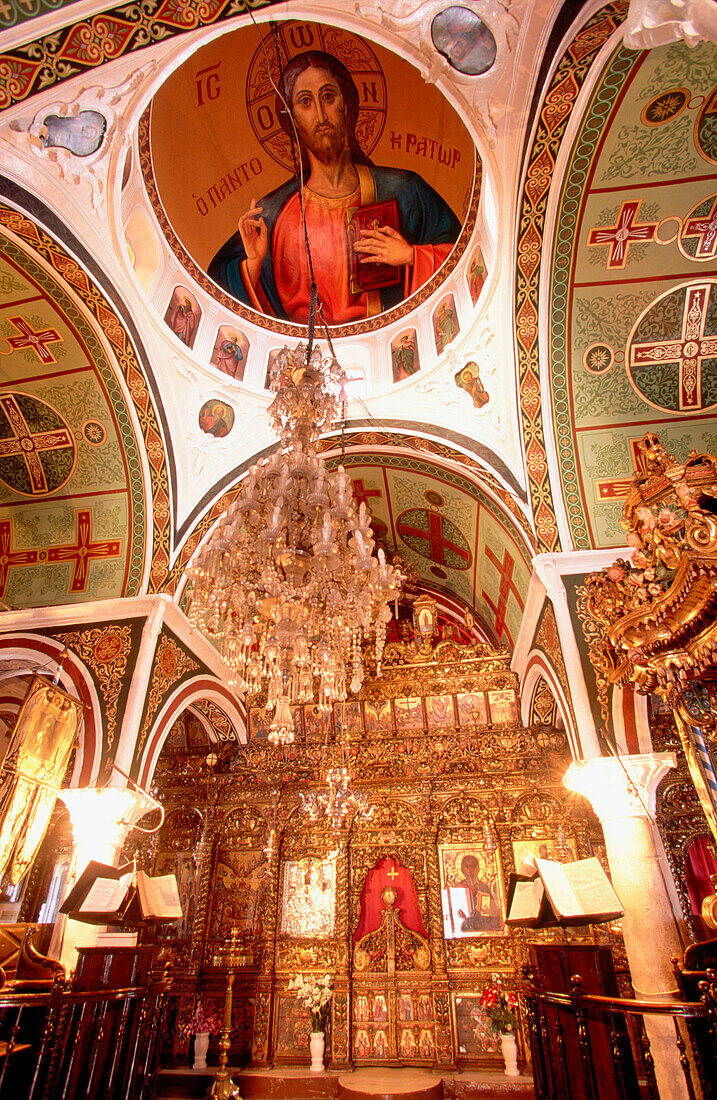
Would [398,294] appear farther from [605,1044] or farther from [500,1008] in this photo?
[500,1008]

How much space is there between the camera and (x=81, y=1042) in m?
4.56

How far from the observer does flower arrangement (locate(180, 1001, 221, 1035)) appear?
8891 millimetres

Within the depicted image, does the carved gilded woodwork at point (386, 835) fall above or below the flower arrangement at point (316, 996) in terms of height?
above

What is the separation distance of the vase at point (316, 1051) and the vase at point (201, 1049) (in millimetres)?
1534

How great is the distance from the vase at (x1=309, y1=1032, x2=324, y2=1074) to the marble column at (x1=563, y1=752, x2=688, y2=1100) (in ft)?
16.7

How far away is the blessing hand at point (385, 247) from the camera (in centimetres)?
877

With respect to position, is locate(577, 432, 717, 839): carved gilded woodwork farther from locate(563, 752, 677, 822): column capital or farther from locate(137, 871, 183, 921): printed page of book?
locate(137, 871, 183, 921): printed page of book

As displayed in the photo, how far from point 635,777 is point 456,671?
4.79 m

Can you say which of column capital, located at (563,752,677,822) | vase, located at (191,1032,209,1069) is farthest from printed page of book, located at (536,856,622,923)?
vase, located at (191,1032,209,1069)

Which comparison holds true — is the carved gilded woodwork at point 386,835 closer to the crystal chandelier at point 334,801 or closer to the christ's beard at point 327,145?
the crystal chandelier at point 334,801

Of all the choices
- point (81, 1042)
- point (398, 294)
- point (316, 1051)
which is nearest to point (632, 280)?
point (398, 294)

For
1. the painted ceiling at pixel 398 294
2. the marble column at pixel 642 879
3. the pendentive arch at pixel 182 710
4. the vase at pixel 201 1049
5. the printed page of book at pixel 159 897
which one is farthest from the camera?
the vase at pixel 201 1049

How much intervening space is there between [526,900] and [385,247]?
833cm

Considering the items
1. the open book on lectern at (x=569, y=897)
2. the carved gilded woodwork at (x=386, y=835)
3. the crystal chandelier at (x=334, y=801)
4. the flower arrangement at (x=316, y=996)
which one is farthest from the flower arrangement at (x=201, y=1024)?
the open book on lectern at (x=569, y=897)
